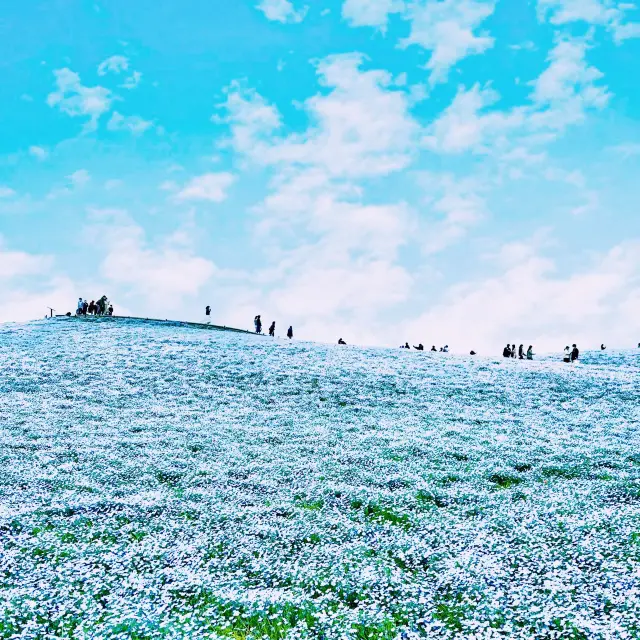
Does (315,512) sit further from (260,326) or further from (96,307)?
(96,307)

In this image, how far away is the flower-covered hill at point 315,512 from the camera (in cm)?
858

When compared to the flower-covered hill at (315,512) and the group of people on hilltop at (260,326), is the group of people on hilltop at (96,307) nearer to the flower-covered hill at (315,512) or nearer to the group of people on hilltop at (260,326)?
the group of people on hilltop at (260,326)

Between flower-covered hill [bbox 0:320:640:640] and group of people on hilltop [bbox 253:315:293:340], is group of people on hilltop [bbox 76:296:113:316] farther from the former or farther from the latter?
flower-covered hill [bbox 0:320:640:640]

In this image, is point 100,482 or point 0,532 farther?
point 100,482

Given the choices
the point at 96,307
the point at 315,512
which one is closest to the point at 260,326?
the point at 96,307

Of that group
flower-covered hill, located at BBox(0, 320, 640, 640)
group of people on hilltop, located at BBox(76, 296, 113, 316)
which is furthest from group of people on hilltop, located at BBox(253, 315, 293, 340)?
flower-covered hill, located at BBox(0, 320, 640, 640)

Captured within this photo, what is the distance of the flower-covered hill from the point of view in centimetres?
858

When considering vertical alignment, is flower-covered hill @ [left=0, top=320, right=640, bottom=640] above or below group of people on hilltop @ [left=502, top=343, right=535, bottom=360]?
below

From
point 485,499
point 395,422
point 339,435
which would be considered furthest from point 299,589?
point 395,422

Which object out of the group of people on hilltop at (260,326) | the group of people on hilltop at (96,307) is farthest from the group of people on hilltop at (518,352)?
the group of people on hilltop at (96,307)

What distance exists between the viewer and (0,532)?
438 inches

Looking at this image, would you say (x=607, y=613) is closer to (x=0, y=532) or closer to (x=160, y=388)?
(x=0, y=532)

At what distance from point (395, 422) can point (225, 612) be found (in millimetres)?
13908

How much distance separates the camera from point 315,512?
12.6 metres
